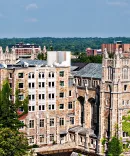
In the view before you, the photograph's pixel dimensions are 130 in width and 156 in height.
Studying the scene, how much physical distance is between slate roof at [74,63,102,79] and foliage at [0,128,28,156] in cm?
2509

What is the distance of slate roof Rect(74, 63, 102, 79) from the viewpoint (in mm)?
93062

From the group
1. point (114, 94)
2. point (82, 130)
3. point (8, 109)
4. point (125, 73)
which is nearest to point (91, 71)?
point (125, 73)

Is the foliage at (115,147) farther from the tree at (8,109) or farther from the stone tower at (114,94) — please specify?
the tree at (8,109)

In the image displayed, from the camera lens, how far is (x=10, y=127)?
78688 millimetres

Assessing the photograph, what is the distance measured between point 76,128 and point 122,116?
37.0ft

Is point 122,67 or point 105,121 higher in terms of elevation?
point 122,67

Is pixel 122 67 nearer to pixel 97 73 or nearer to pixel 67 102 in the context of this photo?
pixel 97 73

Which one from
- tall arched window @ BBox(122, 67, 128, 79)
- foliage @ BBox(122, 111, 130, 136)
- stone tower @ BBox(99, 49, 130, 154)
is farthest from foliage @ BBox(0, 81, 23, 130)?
tall arched window @ BBox(122, 67, 128, 79)

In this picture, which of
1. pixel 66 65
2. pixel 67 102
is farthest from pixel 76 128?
pixel 66 65

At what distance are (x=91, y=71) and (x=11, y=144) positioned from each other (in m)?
30.5

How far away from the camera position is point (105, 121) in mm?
89062

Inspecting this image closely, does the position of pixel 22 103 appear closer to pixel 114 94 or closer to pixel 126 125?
pixel 114 94

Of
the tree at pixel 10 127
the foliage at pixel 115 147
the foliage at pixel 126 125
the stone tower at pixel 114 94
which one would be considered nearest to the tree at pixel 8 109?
the tree at pixel 10 127

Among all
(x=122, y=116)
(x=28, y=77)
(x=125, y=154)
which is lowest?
(x=125, y=154)
